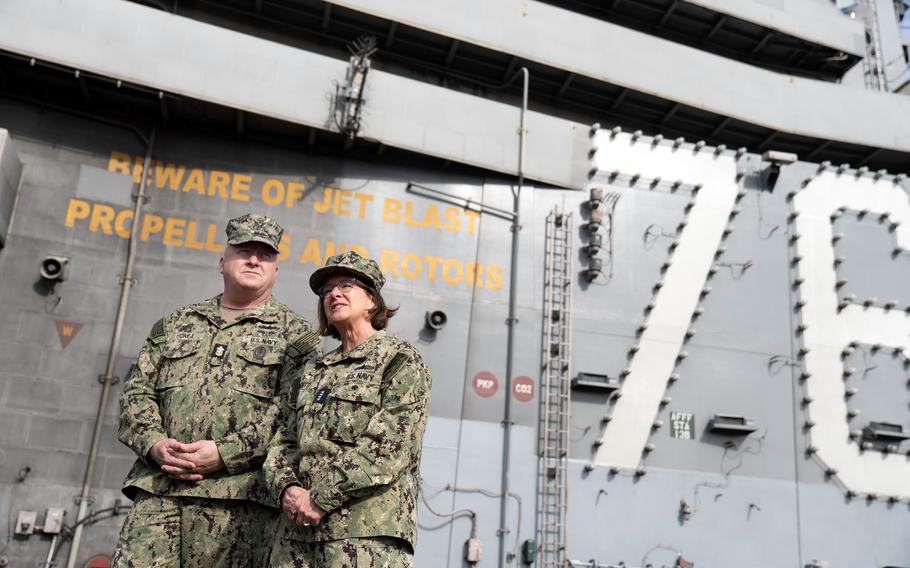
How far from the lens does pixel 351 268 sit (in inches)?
122

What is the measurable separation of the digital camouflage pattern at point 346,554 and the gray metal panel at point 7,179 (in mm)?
5956

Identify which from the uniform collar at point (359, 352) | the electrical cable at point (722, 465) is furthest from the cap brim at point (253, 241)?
the electrical cable at point (722, 465)

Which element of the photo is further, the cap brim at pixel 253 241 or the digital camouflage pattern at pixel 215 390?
the cap brim at pixel 253 241

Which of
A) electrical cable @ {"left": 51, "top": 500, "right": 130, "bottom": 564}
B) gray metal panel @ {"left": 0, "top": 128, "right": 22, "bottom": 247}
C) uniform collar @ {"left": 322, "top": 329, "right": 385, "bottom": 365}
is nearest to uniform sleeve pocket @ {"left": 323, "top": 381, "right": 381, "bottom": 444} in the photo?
uniform collar @ {"left": 322, "top": 329, "right": 385, "bottom": 365}

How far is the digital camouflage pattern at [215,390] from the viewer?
10.3 feet

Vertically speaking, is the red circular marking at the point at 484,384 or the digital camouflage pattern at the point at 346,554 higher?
the red circular marking at the point at 484,384

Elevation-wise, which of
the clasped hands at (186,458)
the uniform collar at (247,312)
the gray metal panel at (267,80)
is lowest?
the clasped hands at (186,458)

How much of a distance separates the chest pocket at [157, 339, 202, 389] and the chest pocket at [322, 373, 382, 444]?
809 millimetres

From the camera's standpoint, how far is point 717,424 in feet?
27.5

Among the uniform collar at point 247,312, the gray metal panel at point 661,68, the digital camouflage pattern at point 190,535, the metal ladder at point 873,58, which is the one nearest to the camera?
the digital camouflage pattern at point 190,535

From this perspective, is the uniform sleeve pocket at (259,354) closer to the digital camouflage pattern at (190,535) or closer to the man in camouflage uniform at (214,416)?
the man in camouflage uniform at (214,416)

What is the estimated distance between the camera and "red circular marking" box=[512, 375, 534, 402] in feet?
26.5

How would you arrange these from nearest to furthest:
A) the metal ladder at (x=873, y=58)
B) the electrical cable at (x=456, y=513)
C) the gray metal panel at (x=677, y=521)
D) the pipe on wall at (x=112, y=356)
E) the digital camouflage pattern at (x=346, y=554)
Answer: the digital camouflage pattern at (x=346, y=554)
the pipe on wall at (x=112, y=356)
the electrical cable at (x=456, y=513)
the gray metal panel at (x=677, y=521)
the metal ladder at (x=873, y=58)

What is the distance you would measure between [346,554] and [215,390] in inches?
40.3
